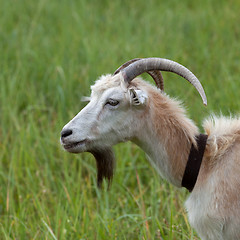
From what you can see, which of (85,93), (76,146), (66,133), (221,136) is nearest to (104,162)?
(76,146)

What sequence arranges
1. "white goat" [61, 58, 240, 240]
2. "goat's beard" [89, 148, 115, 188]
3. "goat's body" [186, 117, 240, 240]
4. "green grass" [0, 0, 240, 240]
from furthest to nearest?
"green grass" [0, 0, 240, 240] < "goat's beard" [89, 148, 115, 188] < "white goat" [61, 58, 240, 240] < "goat's body" [186, 117, 240, 240]

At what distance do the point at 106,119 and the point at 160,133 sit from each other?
0.36m

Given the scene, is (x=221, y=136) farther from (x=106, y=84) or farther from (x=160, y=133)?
(x=106, y=84)

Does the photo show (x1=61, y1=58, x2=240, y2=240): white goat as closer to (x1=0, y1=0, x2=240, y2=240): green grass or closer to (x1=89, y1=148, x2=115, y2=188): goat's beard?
(x1=89, y1=148, x2=115, y2=188): goat's beard

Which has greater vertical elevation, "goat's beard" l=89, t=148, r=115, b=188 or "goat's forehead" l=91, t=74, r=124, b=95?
"goat's forehead" l=91, t=74, r=124, b=95

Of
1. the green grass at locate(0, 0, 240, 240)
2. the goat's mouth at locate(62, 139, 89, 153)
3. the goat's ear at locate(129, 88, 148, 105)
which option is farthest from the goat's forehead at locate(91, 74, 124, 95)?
the green grass at locate(0, 0, 240, 240)

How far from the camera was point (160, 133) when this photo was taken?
3.12 metres

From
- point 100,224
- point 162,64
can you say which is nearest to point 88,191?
point 100,224

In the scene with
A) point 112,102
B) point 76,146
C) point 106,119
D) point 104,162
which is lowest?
point 104,162

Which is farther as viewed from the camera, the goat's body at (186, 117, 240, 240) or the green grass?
the green grass

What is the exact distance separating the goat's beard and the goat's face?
94mm

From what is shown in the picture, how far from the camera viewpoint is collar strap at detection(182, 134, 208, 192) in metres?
3.03

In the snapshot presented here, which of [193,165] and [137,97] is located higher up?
[137,97]

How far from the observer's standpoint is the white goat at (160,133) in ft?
9.71
